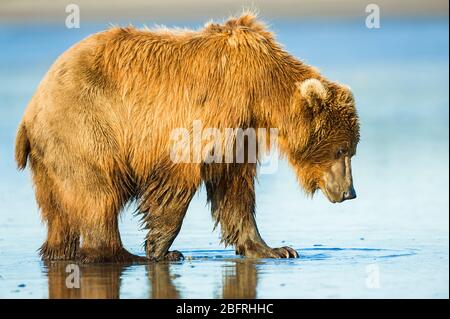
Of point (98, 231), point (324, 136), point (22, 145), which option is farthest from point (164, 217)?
point (324, 136)

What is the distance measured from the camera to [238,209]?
1120cm

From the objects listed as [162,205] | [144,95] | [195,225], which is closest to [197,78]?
[144,95]

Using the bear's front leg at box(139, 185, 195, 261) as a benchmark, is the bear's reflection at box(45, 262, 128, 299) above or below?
below

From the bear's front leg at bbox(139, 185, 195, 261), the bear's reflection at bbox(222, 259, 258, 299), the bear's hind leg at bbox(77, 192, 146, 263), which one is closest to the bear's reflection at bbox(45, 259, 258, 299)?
the bear's reflection at bbox(222, 259, 258, 299)

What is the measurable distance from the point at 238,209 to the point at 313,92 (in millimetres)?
1315

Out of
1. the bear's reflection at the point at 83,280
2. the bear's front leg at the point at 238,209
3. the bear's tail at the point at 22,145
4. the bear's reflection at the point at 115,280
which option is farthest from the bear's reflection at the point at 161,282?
the bear's tail at the point at 22,145

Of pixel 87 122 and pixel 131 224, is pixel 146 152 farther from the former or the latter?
pixel 131 224

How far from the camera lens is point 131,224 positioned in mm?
13695

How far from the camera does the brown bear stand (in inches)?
415

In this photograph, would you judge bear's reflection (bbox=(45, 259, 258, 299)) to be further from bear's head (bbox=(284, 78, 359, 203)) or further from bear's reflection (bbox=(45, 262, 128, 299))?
bear's head (bbox=(284, 78, 359, 203))

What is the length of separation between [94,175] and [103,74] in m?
0.93

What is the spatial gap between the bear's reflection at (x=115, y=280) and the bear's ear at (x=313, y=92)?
153cm

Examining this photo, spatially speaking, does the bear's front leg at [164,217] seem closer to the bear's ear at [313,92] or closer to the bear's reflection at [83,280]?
the bear's reflection at [83,280]
